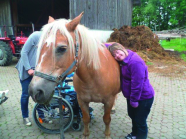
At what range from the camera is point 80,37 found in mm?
1775

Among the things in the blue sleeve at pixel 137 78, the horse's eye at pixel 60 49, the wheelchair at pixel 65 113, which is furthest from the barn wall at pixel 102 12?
the horse's eye at pixel 60 49

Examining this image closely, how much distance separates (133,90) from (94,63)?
2.05ft

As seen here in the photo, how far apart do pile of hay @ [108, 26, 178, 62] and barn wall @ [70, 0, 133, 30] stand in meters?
1.18

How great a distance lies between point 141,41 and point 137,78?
9.28 meters

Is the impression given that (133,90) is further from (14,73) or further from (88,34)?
(14,73)

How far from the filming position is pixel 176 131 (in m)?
3.05

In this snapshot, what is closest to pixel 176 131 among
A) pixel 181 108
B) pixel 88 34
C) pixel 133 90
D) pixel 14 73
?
pixel 181 108

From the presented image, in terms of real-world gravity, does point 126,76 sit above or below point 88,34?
below

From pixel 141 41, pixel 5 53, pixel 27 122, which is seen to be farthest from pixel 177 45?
pixel 27 122

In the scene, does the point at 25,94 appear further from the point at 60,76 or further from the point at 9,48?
the point at 9,48

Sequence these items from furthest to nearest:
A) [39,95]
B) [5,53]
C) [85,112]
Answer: [5,53]
[85,112]
[39,95]

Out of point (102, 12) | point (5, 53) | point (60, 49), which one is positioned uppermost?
point (102, 12)

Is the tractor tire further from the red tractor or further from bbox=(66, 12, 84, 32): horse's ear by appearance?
bbox=(66, 12, 84, 32): horse's ear

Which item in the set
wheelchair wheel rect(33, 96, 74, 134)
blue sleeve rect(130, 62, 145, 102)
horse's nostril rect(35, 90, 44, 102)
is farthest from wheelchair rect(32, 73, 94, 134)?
horse's nostril rect(35, 90, 44, 102)
